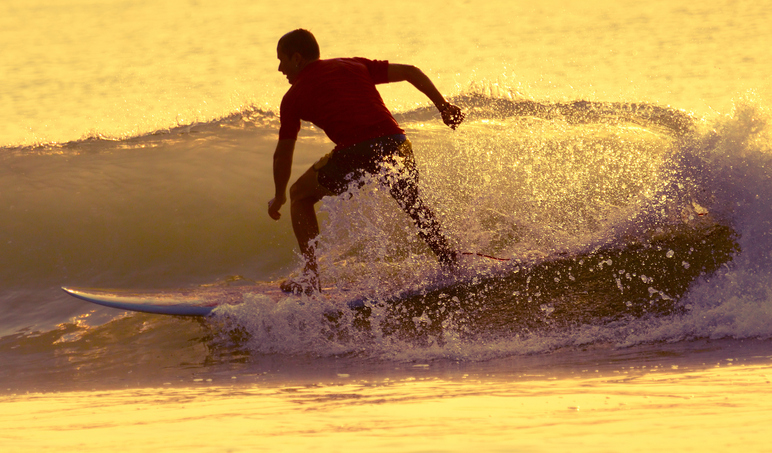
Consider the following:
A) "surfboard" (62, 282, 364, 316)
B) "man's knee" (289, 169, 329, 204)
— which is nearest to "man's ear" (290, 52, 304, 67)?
"man's knee" (289, 169, 329, 204)

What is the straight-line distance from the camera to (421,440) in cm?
141

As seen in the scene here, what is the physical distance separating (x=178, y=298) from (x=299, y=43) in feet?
5.33

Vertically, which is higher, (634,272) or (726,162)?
(726,162)

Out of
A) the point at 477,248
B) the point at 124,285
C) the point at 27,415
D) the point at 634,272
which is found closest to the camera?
the point at 27,415

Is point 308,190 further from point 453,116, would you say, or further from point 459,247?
point 459,247

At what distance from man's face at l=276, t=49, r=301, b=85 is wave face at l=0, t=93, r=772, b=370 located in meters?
0.72

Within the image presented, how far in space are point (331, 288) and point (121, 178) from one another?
417cm

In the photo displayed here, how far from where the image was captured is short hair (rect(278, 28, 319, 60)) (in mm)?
3562

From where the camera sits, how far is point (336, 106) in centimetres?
349

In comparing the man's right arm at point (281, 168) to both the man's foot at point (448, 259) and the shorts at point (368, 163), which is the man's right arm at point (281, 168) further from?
the man's foot at point (448, 259)

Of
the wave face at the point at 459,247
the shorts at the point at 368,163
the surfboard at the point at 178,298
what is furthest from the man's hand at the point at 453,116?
the surfboard at the point at 178,298

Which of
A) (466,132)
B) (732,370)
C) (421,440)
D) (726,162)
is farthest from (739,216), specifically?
(466,132)

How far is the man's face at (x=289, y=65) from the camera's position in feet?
11.8

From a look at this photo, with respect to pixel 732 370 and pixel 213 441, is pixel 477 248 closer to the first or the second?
pixel 732 370
